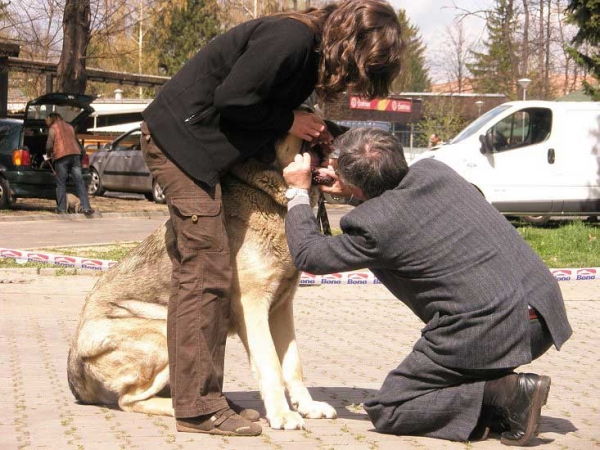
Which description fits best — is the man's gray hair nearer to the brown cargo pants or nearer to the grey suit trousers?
the brown cargo pants

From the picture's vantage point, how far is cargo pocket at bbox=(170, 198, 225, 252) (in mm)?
4230

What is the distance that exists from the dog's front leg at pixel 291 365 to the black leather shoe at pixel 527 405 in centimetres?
90

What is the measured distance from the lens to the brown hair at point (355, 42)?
13.3 ft

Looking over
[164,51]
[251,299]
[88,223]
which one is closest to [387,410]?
[251,299]

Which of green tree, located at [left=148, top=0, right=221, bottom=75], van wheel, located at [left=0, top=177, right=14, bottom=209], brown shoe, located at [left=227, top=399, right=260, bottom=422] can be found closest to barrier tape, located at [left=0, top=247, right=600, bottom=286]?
brown shoe, located at [left=227, top=399, right=260, bottom=422]

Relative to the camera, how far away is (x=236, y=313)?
4.41 m

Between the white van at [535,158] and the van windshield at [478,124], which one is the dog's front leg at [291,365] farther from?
the van windshield at [478,124]

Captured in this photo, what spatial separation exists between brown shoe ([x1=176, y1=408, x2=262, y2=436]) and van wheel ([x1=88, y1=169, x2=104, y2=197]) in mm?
20593

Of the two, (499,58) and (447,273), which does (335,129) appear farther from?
(499,58)

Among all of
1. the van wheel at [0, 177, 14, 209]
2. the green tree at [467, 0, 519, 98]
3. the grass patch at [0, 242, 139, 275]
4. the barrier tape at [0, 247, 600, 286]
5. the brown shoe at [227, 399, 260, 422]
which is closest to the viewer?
the brown shoe at [227, 399, 260, 422]

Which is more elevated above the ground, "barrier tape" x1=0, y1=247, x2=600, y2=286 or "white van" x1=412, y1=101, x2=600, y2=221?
"white van" x1=412, y1=101, x2=600, y2=221

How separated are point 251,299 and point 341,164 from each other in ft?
2.37

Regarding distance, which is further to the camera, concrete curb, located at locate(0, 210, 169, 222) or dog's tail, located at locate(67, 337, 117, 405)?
concrete curb, located at locate(0, 210, 169, 222)

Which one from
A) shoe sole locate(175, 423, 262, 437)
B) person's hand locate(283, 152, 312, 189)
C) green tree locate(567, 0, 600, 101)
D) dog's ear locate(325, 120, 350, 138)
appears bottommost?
shoe sole locate(175, 423, 262, 437)
